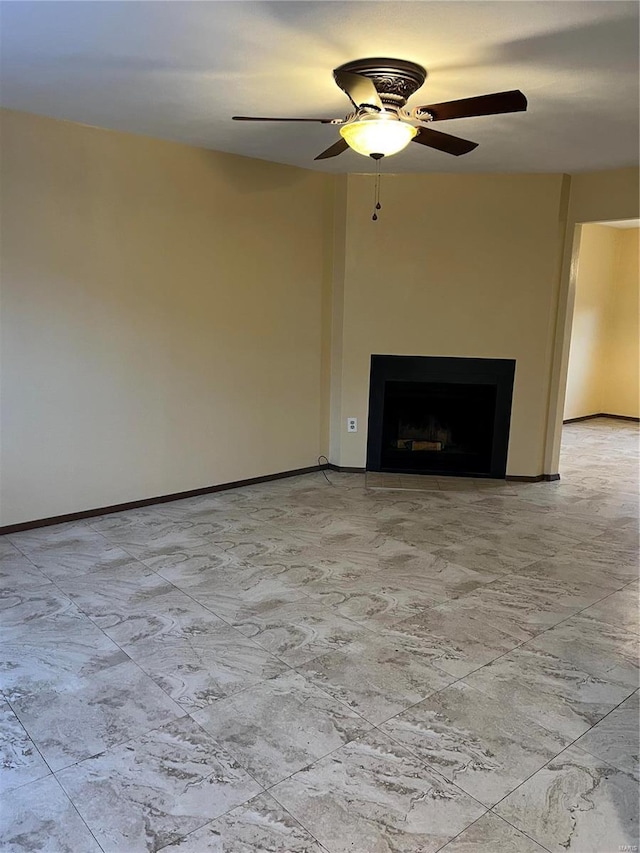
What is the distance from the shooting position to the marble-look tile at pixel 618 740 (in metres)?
2.00

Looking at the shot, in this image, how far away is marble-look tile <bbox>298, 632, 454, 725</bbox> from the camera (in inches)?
89.0

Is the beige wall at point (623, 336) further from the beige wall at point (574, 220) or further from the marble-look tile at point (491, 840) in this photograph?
the marble-look tile at point (491, 840)

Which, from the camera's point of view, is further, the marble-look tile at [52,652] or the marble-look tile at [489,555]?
the marble-look tile at [489,555]

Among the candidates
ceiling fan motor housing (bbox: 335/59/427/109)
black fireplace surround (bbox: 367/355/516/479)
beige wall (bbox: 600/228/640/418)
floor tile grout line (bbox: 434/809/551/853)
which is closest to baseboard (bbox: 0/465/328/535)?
black fireplace surround (bbox: 367/355/516/479)

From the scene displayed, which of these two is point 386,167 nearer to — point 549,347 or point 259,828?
point 549,347

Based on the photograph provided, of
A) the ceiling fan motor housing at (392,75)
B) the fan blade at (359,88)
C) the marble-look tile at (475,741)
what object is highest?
the ceiling fan motor housing at (392,75)

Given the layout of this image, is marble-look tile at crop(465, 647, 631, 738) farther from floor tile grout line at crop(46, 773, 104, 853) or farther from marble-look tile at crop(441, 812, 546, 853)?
floor tile grout line at crop(46, 773, 104, 853)

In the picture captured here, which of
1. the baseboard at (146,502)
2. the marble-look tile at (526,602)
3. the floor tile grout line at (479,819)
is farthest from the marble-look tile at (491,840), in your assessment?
the baseboard at (146,502)

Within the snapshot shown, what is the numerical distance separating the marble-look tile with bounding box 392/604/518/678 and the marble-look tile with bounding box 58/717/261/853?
1.00 meters

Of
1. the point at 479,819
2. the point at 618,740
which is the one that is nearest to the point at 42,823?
the point at 479,819

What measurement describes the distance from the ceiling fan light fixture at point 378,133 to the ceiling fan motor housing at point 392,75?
207 millimetres

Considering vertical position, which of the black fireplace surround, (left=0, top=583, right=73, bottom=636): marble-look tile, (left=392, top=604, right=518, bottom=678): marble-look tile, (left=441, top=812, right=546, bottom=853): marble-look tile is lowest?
(left=441, top=812, right=546, bottom=853): marble-look tile

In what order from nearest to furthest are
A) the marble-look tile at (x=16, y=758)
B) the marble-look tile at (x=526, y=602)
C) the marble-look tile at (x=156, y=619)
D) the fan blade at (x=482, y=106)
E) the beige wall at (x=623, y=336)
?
the marble-look tile at (x=16, y=758), the fan blade at (x=482, y=106), the marble-look tile at (x=156, y=619), the marble-look tile at (x=526, y=602), the beige wall at (x=623, y=336)

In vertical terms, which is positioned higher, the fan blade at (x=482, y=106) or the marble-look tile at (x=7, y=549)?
the fan blade at (x=482, y=106)
